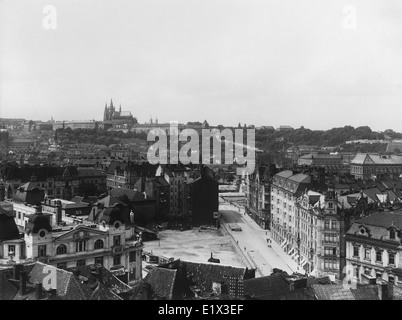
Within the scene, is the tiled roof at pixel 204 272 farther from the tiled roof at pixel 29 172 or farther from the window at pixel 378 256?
the tiled roof at pixel 29 172

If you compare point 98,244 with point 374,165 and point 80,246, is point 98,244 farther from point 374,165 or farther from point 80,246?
point 374,165

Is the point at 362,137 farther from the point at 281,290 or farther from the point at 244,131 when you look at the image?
the point at 281,290

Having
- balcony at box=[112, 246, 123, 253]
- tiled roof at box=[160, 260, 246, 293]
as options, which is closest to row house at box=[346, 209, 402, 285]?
tiled roof at box=[160, 260, 246, 293]

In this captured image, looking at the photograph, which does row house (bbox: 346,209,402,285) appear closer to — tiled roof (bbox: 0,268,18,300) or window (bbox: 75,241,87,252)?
window (bbox: 75,241,87,252)

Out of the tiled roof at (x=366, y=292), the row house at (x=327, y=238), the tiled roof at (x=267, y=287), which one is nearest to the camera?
the tiled roof at (x=366, y=292)

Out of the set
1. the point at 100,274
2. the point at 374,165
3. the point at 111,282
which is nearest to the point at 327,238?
the point at 111,282

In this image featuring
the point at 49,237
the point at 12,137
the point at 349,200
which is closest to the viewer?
the point at 49,237

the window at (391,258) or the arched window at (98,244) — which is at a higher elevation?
the arched window at (98,244)

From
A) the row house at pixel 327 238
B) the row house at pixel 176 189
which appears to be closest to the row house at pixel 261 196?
the row house at pixel 176 189
